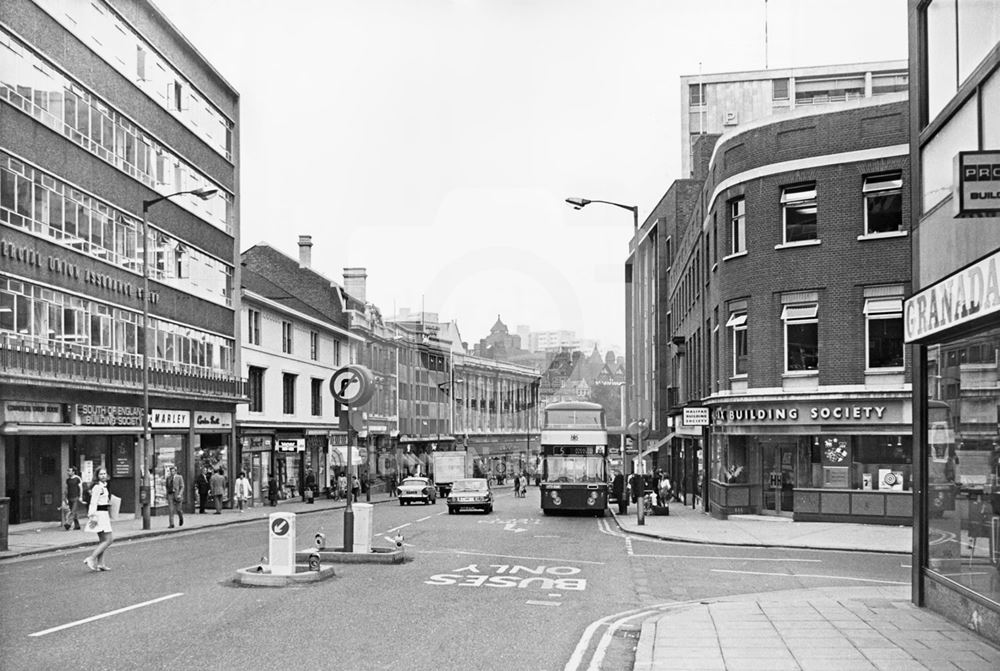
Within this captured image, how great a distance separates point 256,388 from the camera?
50625 millimetres

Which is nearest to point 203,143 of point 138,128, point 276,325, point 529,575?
point 138,128

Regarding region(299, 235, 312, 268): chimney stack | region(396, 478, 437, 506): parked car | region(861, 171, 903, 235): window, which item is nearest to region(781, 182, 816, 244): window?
region(861, 171, 903, 235): window

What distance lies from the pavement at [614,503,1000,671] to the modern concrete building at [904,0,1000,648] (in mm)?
603

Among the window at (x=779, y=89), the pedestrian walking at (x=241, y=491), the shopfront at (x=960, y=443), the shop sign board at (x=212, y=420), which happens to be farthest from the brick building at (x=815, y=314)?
the window at (x=779, y=89)

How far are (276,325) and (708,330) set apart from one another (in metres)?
22.7

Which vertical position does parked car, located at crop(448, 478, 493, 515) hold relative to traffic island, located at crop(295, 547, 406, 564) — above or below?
below

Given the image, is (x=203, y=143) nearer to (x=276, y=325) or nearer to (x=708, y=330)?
(x=276, y=325)

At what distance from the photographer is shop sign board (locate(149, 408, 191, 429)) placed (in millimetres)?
37750

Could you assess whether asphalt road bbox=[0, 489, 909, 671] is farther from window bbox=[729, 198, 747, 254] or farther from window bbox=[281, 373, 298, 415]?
window bbox=[281, 373, 298, 415]

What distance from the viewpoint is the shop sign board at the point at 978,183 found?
9.88 metres

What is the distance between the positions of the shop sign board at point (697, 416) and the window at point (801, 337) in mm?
4466

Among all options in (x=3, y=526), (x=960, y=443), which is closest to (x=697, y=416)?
(x=3, y=526)

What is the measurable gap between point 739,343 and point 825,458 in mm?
5056

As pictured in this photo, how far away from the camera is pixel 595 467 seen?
127 ft
